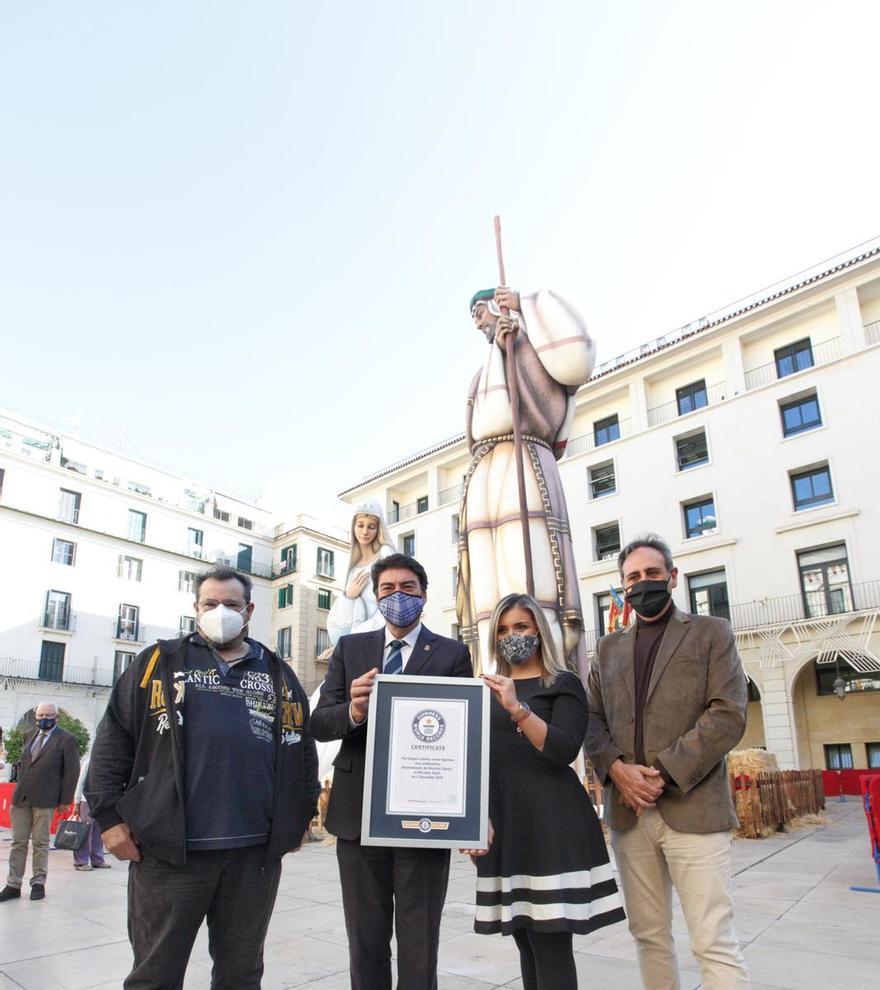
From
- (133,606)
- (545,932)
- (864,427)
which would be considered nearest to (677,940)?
(545,932)

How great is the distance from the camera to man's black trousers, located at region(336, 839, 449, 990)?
2.77 m

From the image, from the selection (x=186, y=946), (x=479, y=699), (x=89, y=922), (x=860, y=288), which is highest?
(x=860, y=288)

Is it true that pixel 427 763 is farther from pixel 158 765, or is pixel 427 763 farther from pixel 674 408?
pixel 674 408

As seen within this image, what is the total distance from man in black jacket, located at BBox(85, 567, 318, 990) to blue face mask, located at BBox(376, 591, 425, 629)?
0.54m

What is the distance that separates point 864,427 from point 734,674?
23867mm

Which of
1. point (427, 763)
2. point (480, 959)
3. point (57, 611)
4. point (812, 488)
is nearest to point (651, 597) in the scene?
point (427, 763)

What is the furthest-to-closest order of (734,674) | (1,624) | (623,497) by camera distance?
(1,624), (623,497), (734,674)

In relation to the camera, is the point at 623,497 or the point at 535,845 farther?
the point at 623,497

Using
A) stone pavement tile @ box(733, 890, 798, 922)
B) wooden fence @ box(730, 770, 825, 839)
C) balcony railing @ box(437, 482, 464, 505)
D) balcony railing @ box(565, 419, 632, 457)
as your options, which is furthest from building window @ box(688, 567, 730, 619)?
stone pavement tile @ box(733, 890, 798, 922)

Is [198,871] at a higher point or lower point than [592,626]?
lower

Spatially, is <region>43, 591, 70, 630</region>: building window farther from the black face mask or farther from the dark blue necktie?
the black face mask

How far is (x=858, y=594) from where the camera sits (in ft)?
75.0

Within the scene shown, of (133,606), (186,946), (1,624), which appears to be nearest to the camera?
(186,946)

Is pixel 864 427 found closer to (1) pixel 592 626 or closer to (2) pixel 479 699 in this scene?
(1) pixel 592 626
